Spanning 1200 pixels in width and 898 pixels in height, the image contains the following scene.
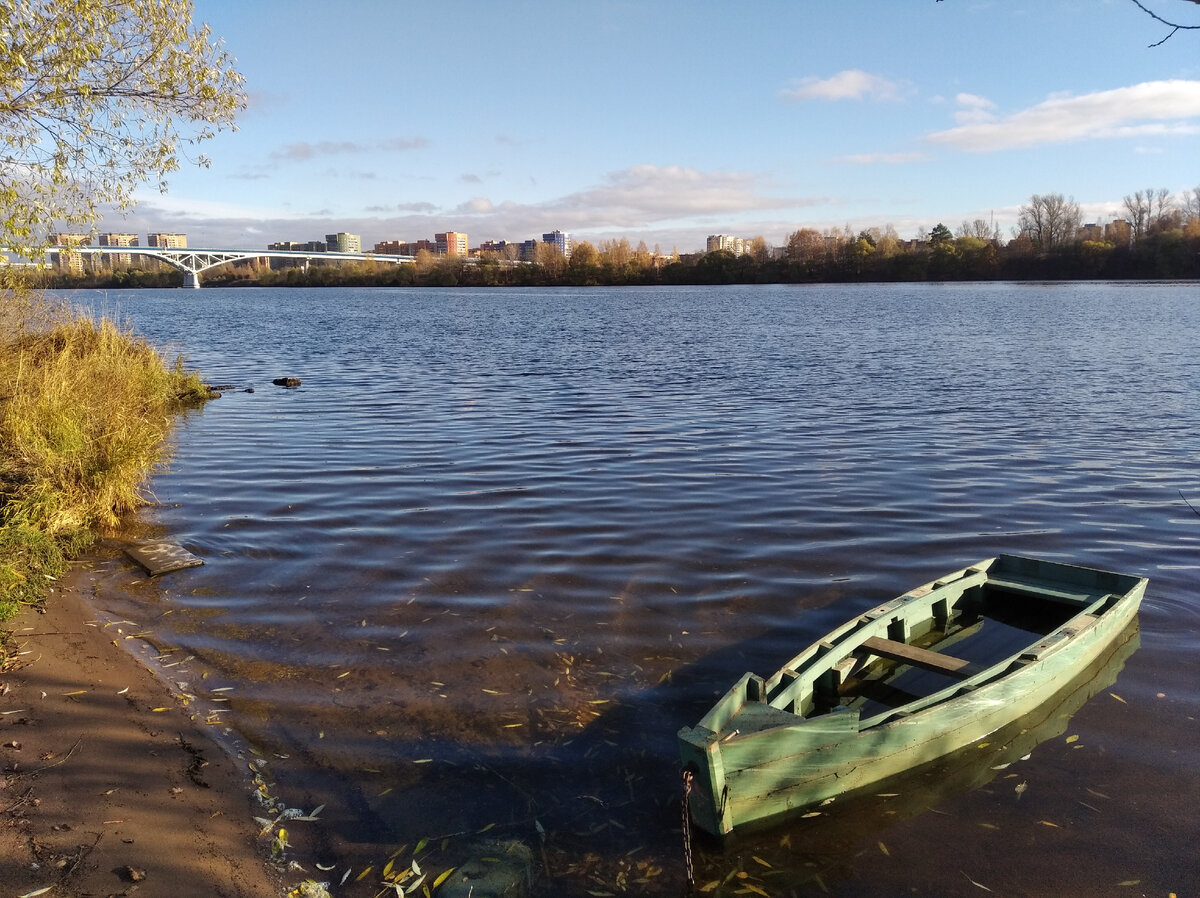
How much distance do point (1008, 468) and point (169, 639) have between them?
43.8ft

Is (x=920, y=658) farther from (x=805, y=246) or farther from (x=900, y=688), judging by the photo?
(x=805, y=246)

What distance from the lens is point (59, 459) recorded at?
10.3 m

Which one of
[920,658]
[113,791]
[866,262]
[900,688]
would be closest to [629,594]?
[900,688]

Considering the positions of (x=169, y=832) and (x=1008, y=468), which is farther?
(x=1008, y=468)

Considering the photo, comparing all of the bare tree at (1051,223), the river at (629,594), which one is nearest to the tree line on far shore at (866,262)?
the bare tree at (1051,223)

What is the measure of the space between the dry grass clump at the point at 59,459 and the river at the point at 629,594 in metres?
0.75

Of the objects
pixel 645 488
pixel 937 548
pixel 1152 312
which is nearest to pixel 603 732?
pixel 937 548

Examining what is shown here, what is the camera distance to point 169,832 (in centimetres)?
497

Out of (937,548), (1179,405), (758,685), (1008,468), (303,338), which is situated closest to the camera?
(758,685)

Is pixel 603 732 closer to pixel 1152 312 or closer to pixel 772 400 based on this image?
pixel 772 400

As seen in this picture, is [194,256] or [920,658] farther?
[194,256]

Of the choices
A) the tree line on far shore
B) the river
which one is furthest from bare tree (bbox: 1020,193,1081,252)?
the river

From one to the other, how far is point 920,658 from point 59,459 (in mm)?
10202

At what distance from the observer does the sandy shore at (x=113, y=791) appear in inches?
181
